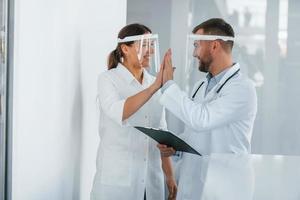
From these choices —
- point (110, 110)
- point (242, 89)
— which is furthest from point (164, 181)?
point (242, 89)

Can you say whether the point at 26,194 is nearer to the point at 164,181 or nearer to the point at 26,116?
the point at 26,116

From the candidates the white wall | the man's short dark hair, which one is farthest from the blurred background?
the man's short dark hair

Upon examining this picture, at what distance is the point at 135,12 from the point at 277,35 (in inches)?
37.1

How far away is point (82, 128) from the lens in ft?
7.00

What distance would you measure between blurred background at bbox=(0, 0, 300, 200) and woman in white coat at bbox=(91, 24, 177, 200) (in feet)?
0.58

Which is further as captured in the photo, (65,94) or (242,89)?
(65,94)

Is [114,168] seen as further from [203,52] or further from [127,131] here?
[203,52]

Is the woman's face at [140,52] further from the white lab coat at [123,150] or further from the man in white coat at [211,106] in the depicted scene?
the man in white coat at [211,106]

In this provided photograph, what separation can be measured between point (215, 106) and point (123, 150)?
415 millimetres

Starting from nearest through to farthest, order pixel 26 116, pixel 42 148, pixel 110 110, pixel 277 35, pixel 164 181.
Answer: pixel 26 116 → pixel 42 148 → pixel 110 110 → pixel 164 181 → pixel 277 35

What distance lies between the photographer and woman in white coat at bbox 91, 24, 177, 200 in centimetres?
172

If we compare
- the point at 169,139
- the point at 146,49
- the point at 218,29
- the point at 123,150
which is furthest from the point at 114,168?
the point at 218,29

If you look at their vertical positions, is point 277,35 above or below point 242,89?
above

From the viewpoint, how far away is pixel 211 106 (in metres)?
1.60
